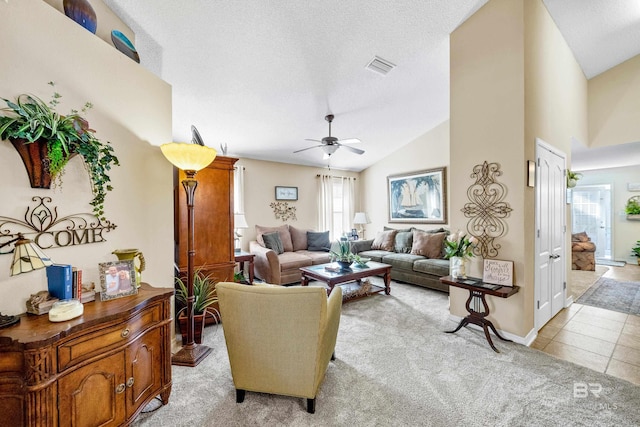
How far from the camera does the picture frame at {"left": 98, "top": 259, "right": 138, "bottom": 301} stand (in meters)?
1.55

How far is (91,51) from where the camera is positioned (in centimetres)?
174

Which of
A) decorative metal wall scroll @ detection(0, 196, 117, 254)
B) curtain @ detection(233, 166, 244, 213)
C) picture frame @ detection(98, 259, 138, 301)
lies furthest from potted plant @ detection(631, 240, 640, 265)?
decorative metal wall scroll @ detection(0, 196, 117, 254)

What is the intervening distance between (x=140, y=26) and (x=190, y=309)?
2.52 meters

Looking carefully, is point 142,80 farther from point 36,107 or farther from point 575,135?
point 575,135

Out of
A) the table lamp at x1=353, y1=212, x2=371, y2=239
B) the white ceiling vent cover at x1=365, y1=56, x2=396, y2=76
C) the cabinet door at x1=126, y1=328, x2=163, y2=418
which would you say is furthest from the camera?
the table lamp at x1=353, y1=212, x2=371, y2=239

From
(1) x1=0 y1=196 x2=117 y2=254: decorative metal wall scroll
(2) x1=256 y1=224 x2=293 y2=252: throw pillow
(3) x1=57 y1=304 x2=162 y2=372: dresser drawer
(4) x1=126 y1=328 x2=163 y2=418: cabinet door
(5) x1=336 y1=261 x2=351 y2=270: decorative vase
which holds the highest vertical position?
(1) x1=0 y1=196 x2=117 y2=254: decorative metal wall scroll

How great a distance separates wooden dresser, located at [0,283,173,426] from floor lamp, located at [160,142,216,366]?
0.54 m

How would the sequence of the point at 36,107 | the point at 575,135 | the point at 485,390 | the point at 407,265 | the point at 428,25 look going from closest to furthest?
the point at 36,107, the point at 485,390, the point at 428,25, the point at 575,135, the point at 407,265

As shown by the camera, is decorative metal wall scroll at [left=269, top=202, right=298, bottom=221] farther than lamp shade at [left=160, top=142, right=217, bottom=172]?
Yes

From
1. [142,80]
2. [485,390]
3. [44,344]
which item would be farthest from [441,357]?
[142,80]

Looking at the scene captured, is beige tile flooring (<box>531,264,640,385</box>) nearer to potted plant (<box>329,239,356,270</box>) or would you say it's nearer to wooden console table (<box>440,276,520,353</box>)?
wooden console table (<box>440,276,520,353</box>)

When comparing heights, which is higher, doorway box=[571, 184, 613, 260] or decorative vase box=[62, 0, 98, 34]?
decorative vase box=[62, 0, 98, 34]

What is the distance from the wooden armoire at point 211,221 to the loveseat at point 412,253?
9.81 feet

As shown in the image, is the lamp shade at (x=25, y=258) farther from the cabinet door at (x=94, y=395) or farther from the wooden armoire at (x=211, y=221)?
the wooden armoire at (x=211, y=221)
